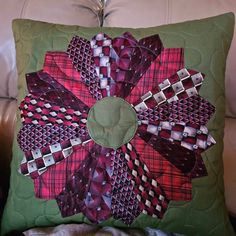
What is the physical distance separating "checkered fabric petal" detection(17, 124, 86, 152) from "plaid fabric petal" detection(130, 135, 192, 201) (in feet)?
0.38

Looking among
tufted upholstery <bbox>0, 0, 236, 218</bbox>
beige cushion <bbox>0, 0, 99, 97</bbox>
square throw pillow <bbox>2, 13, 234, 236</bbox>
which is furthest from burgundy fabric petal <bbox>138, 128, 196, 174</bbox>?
beige cushion <bbox>0, 0, 99, 97</bbox>

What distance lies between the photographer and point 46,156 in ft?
1.96

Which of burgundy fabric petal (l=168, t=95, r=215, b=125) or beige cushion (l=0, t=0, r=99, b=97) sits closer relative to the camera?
burgundy fabric petal (l=168, t=95, r=215, b=125)

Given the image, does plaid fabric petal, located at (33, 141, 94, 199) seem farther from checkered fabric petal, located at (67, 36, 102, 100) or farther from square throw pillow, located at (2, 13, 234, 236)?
checkered fabric petal, located at (67, 36, 102, 100)

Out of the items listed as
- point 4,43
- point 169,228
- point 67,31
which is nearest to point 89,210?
point 169,228

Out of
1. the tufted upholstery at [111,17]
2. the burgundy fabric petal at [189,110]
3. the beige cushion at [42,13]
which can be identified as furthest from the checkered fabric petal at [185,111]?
the beige cushion at [42,13]

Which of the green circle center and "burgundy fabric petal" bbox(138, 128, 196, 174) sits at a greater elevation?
the green circle center

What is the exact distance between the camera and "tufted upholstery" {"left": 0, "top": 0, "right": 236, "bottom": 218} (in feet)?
2.42

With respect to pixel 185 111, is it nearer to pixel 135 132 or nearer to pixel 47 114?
pixel 135 132

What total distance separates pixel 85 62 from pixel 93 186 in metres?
0.24

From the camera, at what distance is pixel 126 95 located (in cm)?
59

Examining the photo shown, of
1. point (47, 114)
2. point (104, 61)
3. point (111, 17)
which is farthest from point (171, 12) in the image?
point (47, 114)

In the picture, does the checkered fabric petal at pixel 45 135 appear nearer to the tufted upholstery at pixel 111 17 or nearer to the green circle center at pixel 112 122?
the green circle center at pixel 112 122

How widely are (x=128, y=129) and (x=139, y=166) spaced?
0.07m
